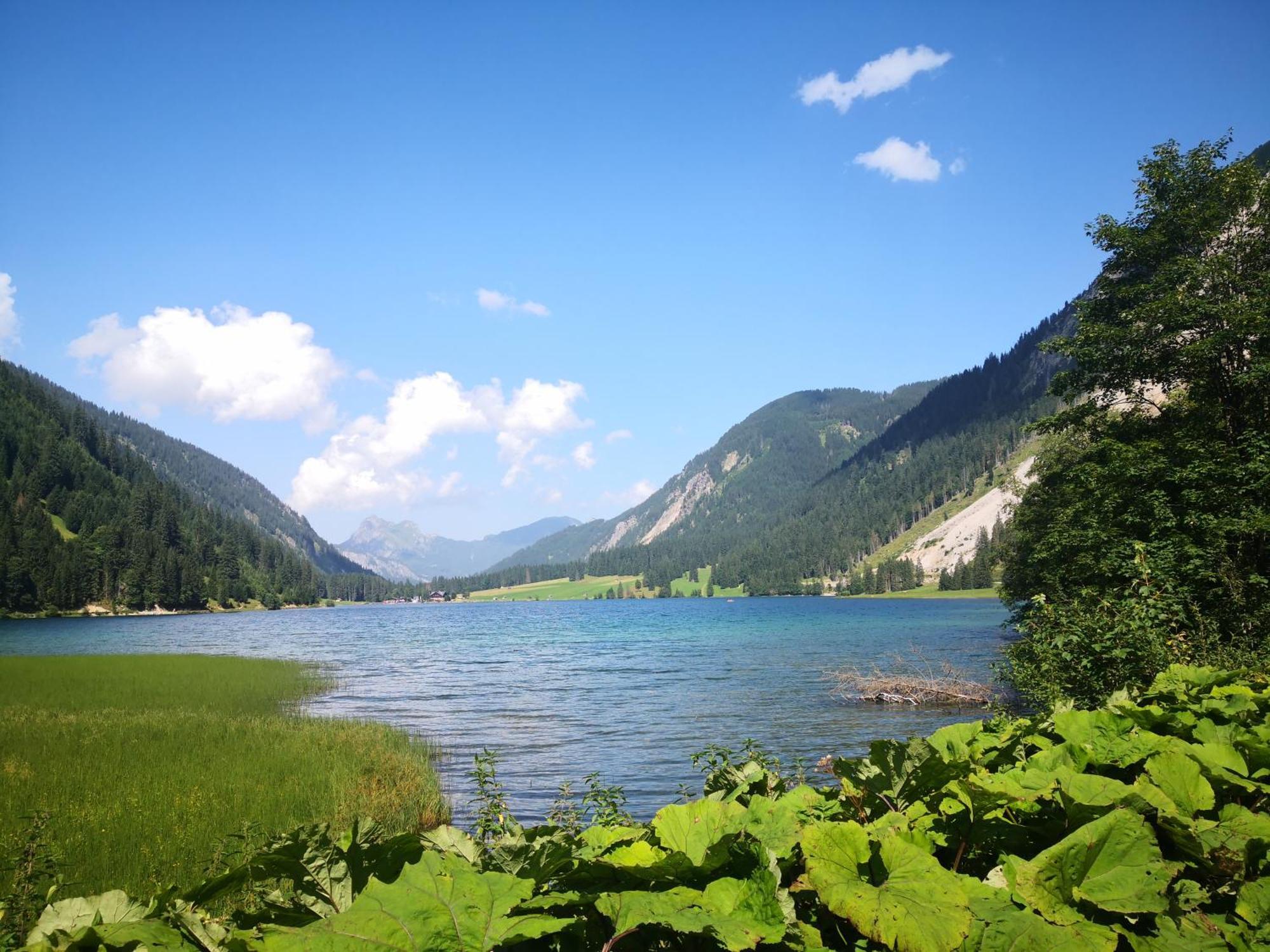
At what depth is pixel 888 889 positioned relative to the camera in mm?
1665

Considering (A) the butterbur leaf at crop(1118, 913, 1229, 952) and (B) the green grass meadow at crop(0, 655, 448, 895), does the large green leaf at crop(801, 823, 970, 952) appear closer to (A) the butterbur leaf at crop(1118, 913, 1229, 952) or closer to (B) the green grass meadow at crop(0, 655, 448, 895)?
(A) the butterbur leaf at crop(1118, 913, 1229, 952)

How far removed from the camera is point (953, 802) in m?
2.33

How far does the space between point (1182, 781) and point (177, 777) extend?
2059 centimetres

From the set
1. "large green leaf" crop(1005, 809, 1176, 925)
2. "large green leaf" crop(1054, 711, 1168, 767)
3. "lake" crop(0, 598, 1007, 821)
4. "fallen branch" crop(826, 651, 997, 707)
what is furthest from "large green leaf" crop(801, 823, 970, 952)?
"fallen branch" crop(826, 651, 997, 707)

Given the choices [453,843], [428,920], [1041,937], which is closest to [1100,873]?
[1041,937]

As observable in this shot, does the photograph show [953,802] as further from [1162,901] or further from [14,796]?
[14,796]

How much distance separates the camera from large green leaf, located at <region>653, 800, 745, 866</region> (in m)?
1.89

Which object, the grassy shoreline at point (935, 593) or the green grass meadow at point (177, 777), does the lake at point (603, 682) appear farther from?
the grassy shoreline at point (935, 593)

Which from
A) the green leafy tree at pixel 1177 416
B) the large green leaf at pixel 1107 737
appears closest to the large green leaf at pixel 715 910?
the large green leaf at pixel 1107 737

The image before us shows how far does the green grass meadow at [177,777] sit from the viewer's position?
12344 millimetres

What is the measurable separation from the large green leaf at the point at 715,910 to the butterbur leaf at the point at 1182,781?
1676 millimetres

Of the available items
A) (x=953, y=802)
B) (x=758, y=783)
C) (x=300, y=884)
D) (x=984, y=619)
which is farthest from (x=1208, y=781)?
(x=984, y=619)

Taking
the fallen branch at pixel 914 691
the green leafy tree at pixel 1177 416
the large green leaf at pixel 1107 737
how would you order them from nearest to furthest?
the large green leaf at pixel 1107 737, the green leafy tree at pixel 1177 416, the fallen branch at pixel 914 691

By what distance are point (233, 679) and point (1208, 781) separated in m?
44.5
